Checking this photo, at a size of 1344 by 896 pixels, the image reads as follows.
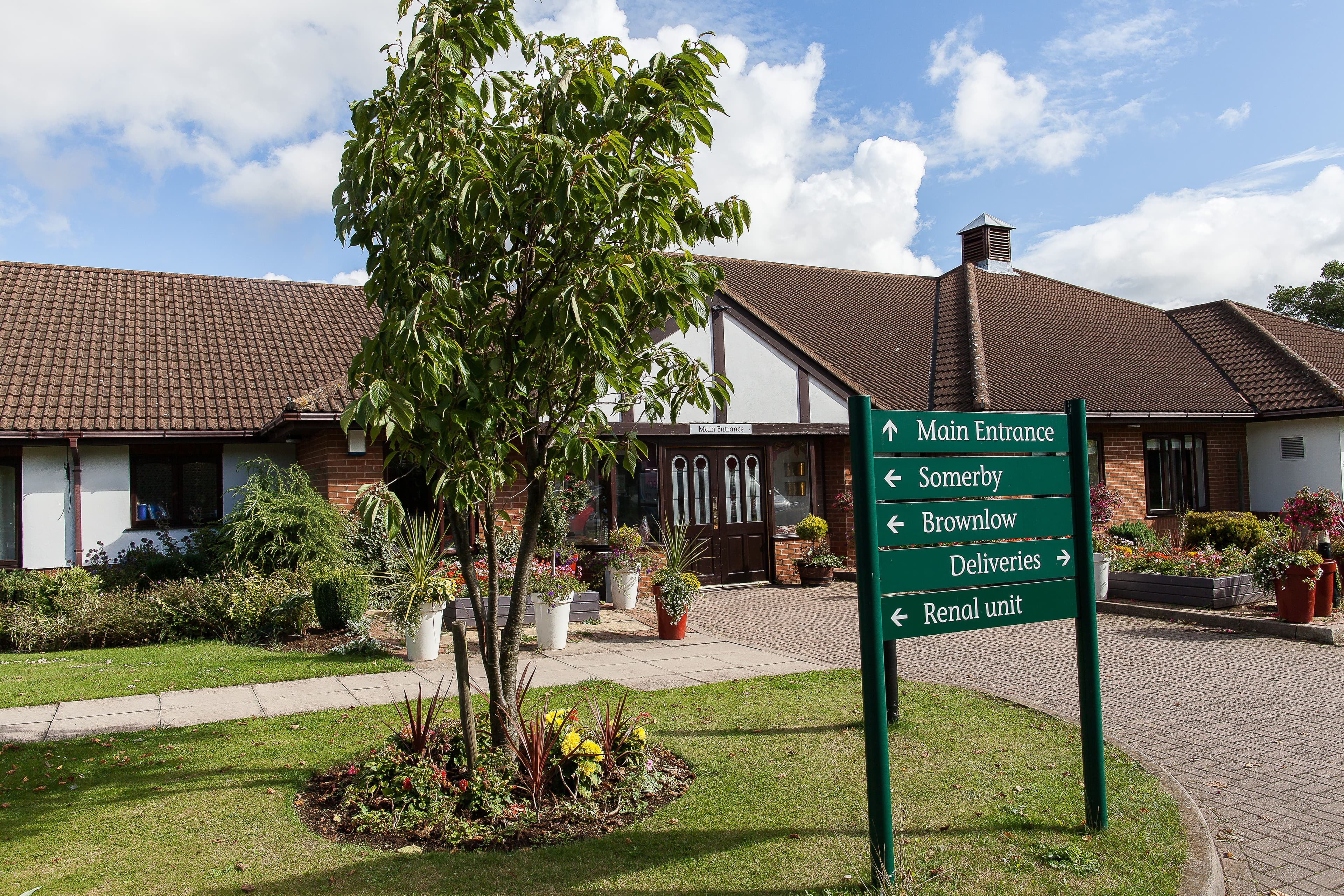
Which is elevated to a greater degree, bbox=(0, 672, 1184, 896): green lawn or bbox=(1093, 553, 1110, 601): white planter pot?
bbox=(1093, 553, 1110, 601): white planter pot

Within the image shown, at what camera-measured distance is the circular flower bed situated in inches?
170

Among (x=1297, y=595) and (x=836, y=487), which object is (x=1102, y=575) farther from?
(x=836, y=487)

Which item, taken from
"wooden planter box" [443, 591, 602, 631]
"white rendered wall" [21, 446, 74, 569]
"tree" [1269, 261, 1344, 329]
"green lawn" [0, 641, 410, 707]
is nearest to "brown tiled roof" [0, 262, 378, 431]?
"white rendered wall" [21, 446, 74, 569]

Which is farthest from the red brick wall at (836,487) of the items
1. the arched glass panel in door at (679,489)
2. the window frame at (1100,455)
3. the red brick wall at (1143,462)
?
the window frame at (1100,455)

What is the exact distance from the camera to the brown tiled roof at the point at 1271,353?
726 inches

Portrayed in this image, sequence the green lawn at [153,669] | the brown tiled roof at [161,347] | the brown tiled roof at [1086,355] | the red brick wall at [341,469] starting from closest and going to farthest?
the green lawn at [153,669] → the red brick wall at [341,469] → the brown tiled roof at [161,347] → the brown tiled roof at [1086,355]

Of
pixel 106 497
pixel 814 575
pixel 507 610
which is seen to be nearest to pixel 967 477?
pixel 507 610

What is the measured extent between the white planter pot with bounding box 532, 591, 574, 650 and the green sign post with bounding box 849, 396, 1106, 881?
18.9ft

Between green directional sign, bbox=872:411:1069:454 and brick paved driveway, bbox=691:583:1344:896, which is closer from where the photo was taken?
green directional sign, bbox=872:411:1069:454

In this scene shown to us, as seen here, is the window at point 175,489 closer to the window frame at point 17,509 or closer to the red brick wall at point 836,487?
the window frame at point 17,509

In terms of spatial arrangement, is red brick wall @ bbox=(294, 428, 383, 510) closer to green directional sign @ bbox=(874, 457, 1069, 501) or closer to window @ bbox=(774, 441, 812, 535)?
window @ bbox=(774, 441, 812, 535)

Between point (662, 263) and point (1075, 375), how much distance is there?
1659 centimetres

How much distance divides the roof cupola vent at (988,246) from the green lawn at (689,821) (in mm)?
19757

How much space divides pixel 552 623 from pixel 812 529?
630cm
